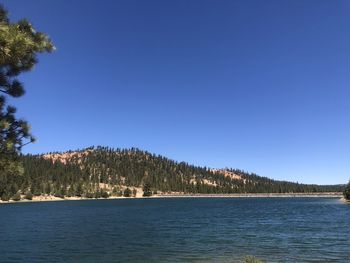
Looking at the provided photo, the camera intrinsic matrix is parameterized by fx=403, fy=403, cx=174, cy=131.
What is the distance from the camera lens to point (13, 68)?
55.6ft

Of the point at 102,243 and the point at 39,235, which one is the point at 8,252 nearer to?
the point at 102,243

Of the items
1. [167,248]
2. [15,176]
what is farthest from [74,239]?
[15,176]

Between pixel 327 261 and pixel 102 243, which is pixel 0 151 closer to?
pixel 327 261

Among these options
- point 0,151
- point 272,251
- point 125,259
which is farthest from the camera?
point 272,251

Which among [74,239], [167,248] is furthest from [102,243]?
[167,248]

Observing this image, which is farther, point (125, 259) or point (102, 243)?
point (102, 243)

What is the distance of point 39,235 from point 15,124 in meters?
51.9

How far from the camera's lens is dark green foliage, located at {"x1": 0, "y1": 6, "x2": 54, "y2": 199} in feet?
43.3

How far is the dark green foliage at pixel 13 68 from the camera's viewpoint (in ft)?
43.3

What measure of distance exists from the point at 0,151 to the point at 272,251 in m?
35.1

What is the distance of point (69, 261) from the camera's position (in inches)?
→ 1576

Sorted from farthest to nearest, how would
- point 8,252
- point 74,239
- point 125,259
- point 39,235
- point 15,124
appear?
point 39,235 → point 74,239 → point 8,252 → point 125,259 → point 15,124

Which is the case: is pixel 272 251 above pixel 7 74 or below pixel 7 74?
below

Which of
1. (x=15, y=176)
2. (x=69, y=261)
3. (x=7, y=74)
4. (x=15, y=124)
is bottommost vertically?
(x=69, y=261)
